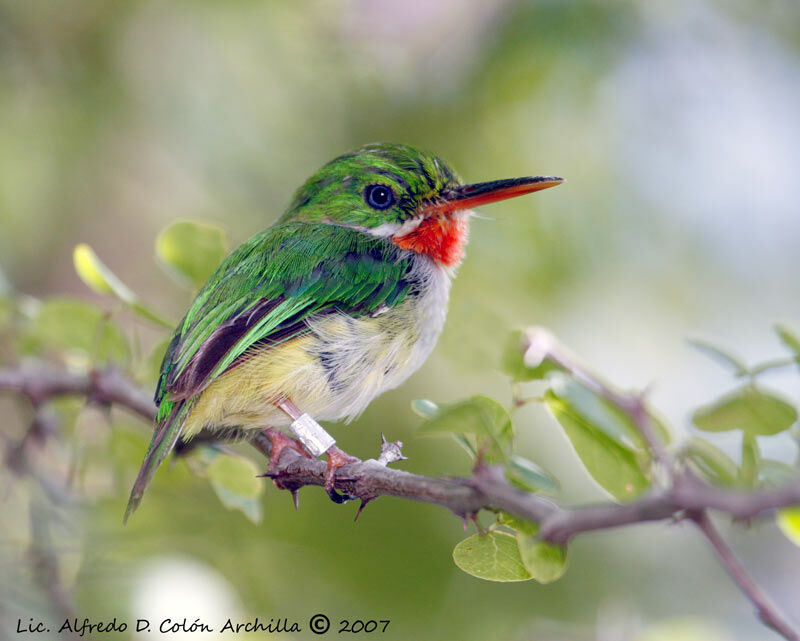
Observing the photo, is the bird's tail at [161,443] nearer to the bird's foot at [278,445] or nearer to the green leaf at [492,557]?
the bird's foot at [278,445]

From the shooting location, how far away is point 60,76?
395cm

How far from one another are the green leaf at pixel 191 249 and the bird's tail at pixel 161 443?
432 mm

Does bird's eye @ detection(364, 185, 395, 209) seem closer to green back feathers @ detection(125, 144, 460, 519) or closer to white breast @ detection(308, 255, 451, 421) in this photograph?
green back feathers @ detection(125, 144, 460, 519)

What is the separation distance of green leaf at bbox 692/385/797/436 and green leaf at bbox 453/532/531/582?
0.40 meters

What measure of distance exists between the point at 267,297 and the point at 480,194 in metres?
0.74

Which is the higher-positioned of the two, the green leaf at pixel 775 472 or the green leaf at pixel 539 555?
the green leaf at pixel 775 472

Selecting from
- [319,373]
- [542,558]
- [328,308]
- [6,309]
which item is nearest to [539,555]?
[542,558]

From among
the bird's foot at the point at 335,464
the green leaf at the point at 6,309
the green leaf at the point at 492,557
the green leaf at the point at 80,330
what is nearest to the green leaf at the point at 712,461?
the green leaf at the point at 492,557

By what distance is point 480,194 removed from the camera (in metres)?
2.80

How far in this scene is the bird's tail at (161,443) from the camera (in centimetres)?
212

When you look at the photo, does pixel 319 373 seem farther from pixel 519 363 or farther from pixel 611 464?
pixel 611 464

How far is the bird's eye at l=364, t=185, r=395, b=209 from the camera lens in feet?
9.61

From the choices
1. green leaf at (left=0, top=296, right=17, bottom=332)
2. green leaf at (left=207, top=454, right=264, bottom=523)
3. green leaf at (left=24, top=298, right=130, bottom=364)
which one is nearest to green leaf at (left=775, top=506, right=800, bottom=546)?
green leaf at (left=207, top=454, right=264, bottom=523)

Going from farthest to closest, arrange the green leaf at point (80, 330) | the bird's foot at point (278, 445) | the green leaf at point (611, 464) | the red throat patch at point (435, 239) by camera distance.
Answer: the red throat patch at point (435, 239), the green leaf at point (80, 330), the bird's foot at point (278, 445), the green leaf at point (611, 464)
